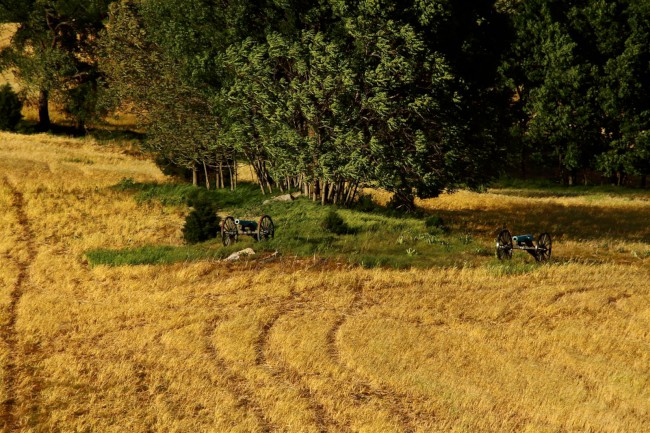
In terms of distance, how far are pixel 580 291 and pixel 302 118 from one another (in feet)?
61.7

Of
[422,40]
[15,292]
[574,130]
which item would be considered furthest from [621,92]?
[15,292]

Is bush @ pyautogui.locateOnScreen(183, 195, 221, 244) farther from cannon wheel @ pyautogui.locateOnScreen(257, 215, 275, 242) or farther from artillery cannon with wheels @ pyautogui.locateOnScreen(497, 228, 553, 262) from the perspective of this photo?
artillery cannon with wheels @ pyautogui.locateOnScreen(497, 228, 553, 262)

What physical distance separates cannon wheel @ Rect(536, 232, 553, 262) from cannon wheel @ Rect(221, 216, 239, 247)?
39.7ft

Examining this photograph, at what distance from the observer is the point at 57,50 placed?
215 ft

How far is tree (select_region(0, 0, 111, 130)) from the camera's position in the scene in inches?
2564

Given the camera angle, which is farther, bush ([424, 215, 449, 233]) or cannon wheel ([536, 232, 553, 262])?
bush ([424, 215, 449, 233])

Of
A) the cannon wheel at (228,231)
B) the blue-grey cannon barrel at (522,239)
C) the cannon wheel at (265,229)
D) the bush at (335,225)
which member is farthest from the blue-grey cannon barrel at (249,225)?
the blue-grey cannon barrel at (522,239)

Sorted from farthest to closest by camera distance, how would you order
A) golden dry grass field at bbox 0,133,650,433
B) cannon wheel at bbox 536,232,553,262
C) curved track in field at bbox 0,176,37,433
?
cannon wheel at bbox 536,232,553,262
golden dry grass field at bbox 0,133,650,433
curved track in field at bbox 0,176,37,433

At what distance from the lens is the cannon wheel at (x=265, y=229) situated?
94.2 feet

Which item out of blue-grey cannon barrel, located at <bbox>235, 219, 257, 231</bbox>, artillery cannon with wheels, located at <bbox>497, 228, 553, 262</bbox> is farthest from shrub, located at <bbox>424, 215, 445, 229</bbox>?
blue-grey cannon barrel, located at <bbox>235, 219, 257, 231</bbox>

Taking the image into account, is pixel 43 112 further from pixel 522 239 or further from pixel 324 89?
pixel 522 239

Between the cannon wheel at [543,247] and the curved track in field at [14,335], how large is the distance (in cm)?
1921

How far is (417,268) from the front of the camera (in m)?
26.4

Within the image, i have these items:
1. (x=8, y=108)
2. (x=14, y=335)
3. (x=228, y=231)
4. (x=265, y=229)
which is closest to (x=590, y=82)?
(x=265, y=229)
